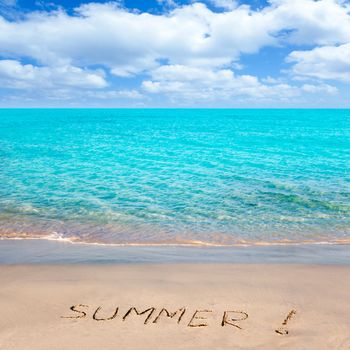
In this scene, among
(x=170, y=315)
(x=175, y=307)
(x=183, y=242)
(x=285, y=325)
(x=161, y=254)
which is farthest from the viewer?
(x=183, y=242)

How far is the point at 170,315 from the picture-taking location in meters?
7.30

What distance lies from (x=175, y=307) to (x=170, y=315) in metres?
0.32

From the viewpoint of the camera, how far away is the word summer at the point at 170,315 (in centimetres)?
703

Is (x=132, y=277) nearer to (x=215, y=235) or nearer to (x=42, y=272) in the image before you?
(x=42, y=272)

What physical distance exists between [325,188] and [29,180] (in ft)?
62.3

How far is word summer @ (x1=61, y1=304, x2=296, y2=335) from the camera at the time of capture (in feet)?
23.1

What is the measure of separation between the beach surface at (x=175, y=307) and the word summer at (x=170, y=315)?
21 millimetres

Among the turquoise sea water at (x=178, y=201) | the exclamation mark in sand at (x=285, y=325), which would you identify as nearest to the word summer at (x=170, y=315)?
the exclamation mark in sand at (x=285, y=325)

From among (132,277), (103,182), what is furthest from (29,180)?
(132,277)

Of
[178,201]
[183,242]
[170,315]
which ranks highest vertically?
[178,201]

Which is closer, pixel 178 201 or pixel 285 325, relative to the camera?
pixel 285 325

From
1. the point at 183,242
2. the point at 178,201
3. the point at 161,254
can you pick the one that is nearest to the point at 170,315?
the point at 161,254

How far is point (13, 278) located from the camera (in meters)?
9.09

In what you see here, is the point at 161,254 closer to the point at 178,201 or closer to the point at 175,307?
the point at 175,307
